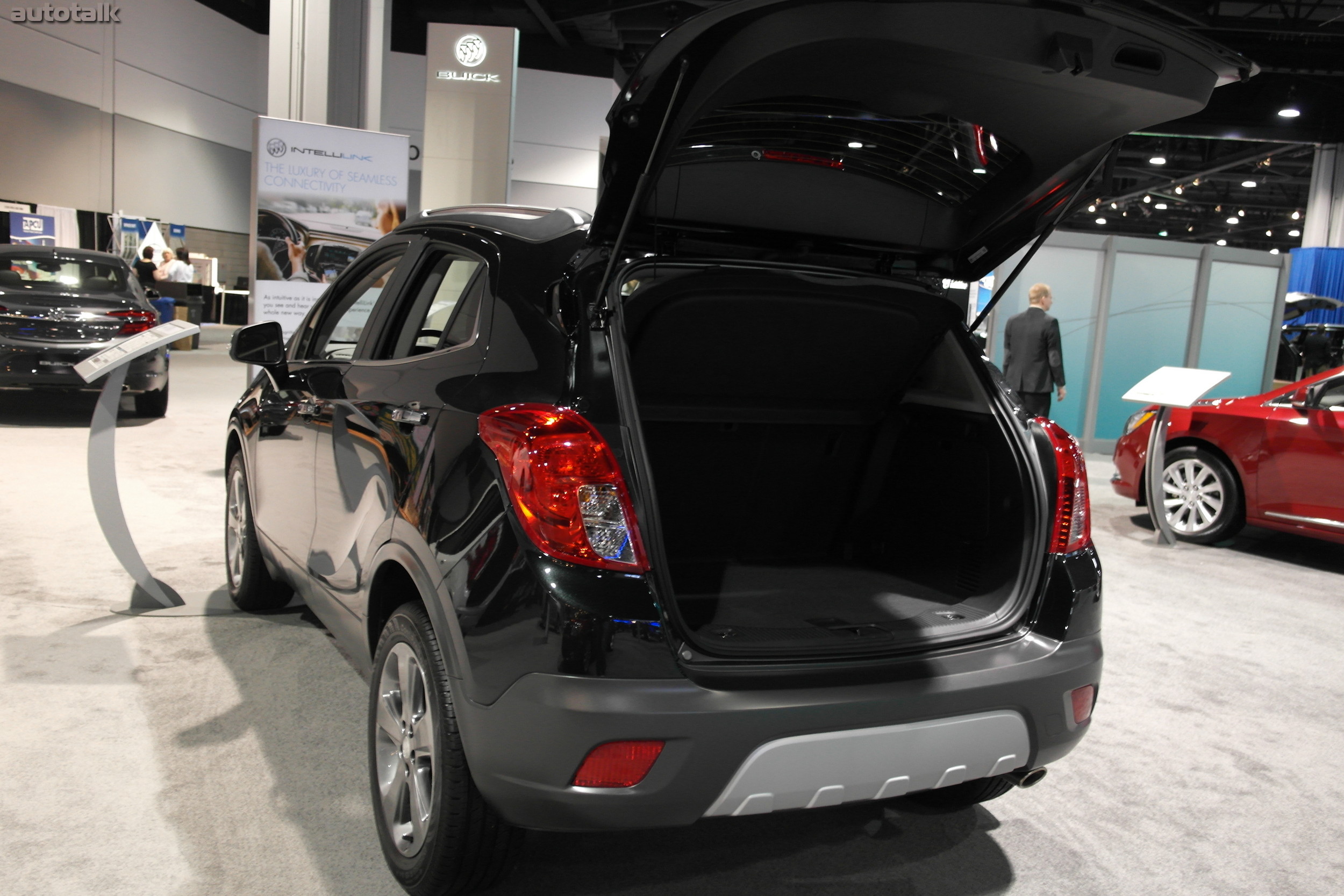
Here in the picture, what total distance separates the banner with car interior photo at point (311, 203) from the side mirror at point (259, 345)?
3833mm

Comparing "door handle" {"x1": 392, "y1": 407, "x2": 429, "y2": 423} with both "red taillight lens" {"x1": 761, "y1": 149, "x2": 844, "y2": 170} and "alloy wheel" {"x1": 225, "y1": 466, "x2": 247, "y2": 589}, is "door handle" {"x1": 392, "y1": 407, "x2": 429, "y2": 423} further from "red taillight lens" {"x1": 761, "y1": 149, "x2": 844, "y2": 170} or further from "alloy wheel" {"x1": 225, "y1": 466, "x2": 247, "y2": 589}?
"alloy wheel" {"x1": 225, "y1": 466, "x2": 247, "y2": 589}

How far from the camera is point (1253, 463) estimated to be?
6086 mm

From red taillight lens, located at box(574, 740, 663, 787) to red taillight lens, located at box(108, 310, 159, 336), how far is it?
824 cm

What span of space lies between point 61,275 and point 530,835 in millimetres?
8567

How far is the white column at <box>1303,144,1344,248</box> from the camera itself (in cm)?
1848

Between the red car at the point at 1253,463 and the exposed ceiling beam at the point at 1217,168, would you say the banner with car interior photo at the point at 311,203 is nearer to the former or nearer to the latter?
the red car at the point at 1253,463

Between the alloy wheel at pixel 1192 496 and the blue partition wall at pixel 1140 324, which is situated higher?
the blue partition wall at pixel 1140 324

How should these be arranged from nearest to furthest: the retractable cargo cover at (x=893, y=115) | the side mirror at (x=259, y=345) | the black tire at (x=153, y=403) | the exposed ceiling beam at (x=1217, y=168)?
the retractable cargo cover at (x=893, y=115) < the side mirror at (x=259, y=345) < the black tire at (x=153, y=403) < the exposed ceiling beam at (x=1217, y=168)

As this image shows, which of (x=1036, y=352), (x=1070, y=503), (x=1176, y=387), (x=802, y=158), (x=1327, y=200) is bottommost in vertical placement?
(x=1070, y=503)

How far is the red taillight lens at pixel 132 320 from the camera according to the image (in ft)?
27.9

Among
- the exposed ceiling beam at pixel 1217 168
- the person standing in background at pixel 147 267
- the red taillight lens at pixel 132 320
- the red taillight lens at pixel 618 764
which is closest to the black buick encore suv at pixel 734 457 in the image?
the red taillight lens at pixel 618 764

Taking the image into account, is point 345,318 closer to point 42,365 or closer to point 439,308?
point 439,308

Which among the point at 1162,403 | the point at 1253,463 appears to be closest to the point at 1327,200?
the point at 1253,463

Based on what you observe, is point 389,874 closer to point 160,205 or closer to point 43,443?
point 43,443
